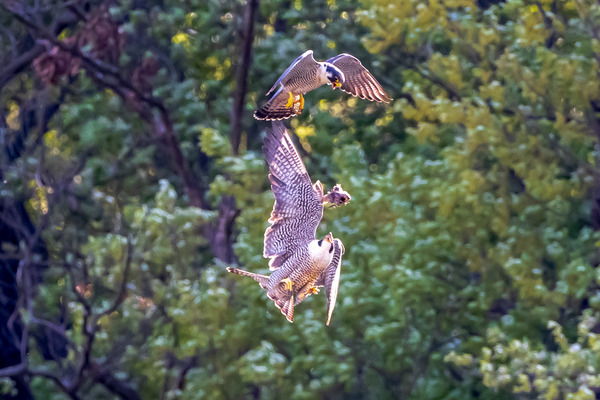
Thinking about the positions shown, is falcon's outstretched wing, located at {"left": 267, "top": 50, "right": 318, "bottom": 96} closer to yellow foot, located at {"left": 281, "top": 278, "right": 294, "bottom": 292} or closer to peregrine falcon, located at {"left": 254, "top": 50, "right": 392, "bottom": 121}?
peregrine falcon, located at {"left": 254, "top": 50, "right": 392, "bottom": 121}

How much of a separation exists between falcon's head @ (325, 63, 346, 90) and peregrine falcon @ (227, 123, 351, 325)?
13.6 inches

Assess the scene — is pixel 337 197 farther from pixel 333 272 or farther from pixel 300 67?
pixel 300 67

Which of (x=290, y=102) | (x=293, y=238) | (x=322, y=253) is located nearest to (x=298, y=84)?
(x=290, y=102)

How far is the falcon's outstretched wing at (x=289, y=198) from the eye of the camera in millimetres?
4918

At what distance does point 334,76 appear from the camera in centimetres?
510

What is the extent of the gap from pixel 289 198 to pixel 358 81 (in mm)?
981

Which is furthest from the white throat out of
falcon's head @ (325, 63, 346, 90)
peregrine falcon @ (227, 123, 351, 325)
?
falcon's head @ (325, 63, 346, 90)

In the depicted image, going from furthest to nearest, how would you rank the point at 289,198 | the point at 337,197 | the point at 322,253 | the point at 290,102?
the point at 290,102, the point at 289,198, the point at 322,253, the point at 337,197

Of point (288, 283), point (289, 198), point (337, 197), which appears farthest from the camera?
point (289, 198)

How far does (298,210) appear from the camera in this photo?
494 cm

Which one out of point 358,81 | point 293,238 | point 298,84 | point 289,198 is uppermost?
point 298,84

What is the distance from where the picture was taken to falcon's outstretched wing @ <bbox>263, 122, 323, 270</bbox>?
4.92 meters

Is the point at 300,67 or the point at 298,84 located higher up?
the point at 300,67

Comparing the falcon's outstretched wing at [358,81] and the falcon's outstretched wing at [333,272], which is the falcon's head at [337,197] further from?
the falcon's outstretched wing at [358,81]
